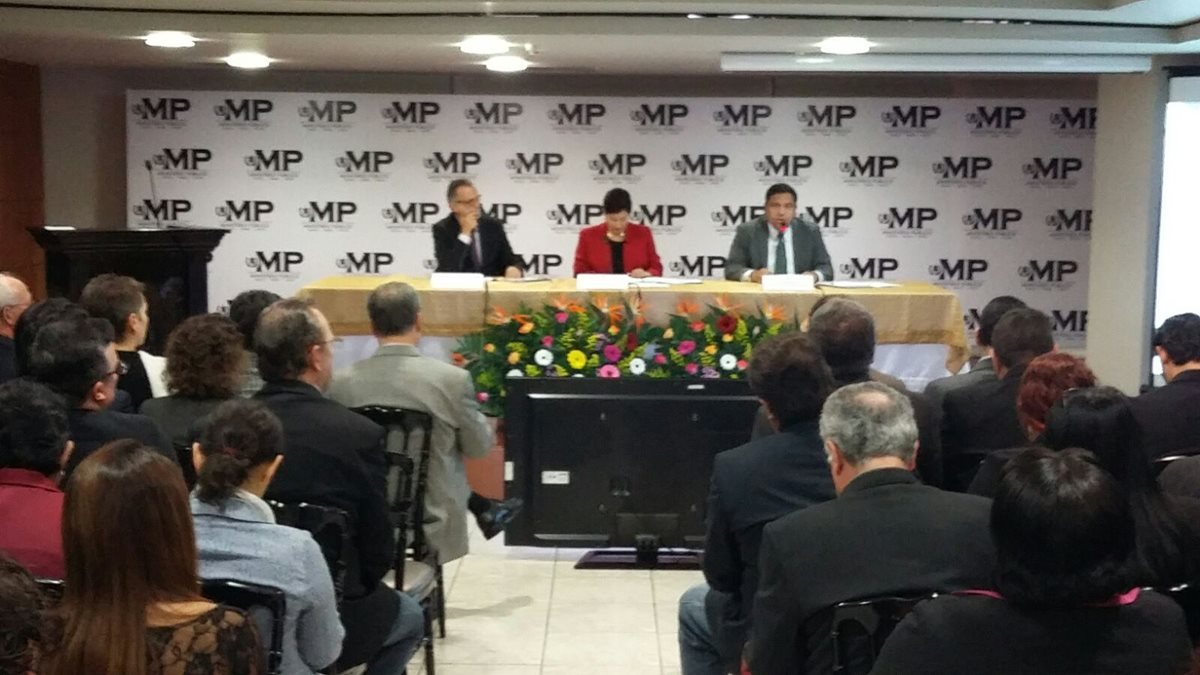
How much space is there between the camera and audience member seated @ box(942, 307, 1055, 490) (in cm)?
376

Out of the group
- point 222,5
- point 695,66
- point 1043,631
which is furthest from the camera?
point 695,66

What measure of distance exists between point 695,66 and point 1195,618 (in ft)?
19.9

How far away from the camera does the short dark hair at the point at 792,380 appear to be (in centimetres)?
297

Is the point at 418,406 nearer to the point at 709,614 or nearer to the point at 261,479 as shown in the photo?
the point at 709,614

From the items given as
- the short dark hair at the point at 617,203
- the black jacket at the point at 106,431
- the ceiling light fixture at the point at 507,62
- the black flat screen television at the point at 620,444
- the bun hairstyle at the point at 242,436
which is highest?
the ceiling light fixture at the point at 507,62

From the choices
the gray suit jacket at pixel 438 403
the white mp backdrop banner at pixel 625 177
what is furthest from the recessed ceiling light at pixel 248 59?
the gray suit jacket at pixel 438 403

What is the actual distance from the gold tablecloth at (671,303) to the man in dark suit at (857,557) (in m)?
3.13

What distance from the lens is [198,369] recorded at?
331cm

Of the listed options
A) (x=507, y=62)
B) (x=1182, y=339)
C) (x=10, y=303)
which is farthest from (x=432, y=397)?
(x=507, y=62)

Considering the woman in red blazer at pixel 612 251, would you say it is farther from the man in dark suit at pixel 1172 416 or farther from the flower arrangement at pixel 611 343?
the man in dark suit at pixel 1172 416

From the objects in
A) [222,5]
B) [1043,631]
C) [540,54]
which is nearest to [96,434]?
[1043,631]

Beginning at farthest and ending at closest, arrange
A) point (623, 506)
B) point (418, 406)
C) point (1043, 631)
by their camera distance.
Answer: point (623, 506) → point (418, 406) → point (1043, 631)

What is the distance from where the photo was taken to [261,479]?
2527 mm

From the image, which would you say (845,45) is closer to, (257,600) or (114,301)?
(114,301)
